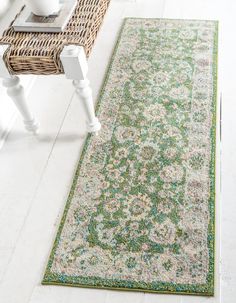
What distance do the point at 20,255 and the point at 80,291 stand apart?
27 cm

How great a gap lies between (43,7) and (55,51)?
0.72 feet

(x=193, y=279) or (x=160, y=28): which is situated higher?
(x=160, y=28)

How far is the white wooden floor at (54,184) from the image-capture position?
1137 millimetres

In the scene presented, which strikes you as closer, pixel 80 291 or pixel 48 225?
pixel 80 291

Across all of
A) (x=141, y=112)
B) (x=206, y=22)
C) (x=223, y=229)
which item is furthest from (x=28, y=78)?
(x=223, y=229)

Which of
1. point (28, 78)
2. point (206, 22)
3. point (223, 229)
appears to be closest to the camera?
point (223, 229)

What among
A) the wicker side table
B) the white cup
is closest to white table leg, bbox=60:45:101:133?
the wicker side table

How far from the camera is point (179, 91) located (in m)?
1.70

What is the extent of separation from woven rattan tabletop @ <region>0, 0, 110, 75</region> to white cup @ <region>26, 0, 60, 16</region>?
8 cm

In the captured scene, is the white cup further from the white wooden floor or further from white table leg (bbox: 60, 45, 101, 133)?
the white wooden floor

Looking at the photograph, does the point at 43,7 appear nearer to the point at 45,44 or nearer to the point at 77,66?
the point at 45,44

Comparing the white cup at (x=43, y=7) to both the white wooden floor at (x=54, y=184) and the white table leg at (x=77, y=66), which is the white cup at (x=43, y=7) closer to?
the white table leg at (x=77, y=66)

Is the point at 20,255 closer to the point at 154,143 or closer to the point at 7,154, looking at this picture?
the point at 7,154

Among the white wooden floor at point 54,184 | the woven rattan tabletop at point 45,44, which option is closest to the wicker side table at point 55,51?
the woven rattan tabletop at point 45,44
